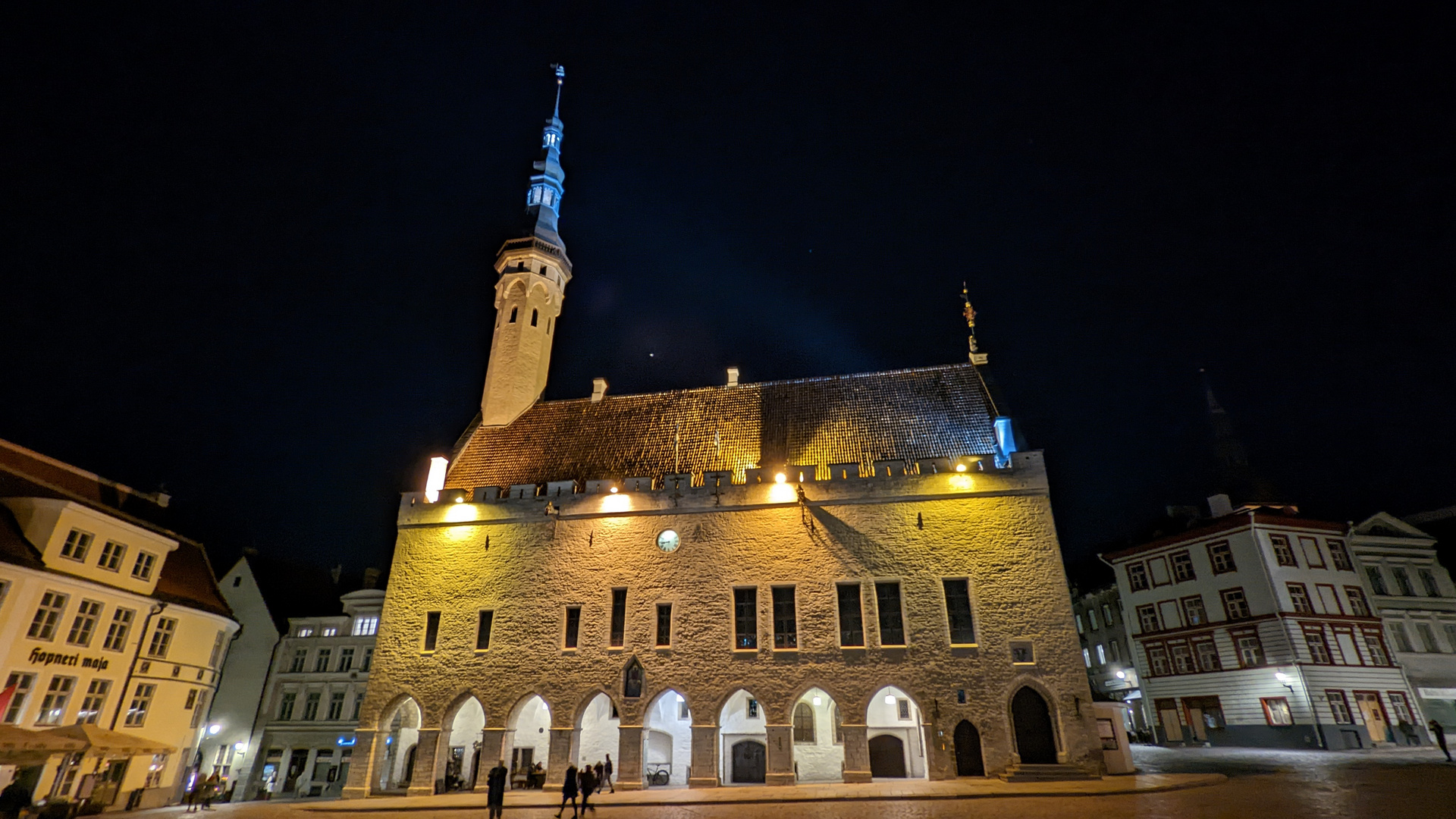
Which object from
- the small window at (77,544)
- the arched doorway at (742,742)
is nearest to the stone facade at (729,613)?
the arched doorway at (742,742)

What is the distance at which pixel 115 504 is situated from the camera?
26484 mm

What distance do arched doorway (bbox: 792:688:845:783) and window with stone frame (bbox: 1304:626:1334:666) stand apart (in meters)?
20.0

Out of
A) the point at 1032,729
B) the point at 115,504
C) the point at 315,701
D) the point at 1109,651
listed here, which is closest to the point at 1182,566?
the point at 1109,651

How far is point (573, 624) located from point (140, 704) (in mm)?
15377

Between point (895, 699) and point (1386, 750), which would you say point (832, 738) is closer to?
point (895, 699)

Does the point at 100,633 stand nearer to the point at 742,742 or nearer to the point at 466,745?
the point at 466,745

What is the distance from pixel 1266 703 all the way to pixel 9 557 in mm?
42949

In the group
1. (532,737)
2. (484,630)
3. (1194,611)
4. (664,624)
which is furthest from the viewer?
(1194,611)

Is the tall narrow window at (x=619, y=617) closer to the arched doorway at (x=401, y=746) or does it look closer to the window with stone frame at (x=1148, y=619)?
the arched doorway at (x=401, y=746)

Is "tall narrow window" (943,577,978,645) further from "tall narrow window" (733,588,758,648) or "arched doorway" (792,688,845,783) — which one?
"tall narrow window" (733,588,758,648)

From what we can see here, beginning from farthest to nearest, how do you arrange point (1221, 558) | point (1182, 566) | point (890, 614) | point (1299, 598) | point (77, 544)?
point (1182, 566) < point (1221, 558) < point (1299, 598) < point (77, 544) < point (890, 614)

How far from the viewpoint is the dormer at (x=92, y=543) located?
21.4 metres

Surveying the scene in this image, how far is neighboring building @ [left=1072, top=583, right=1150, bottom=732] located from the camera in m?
36.8

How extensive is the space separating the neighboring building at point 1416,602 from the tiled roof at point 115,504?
48.3 metres
